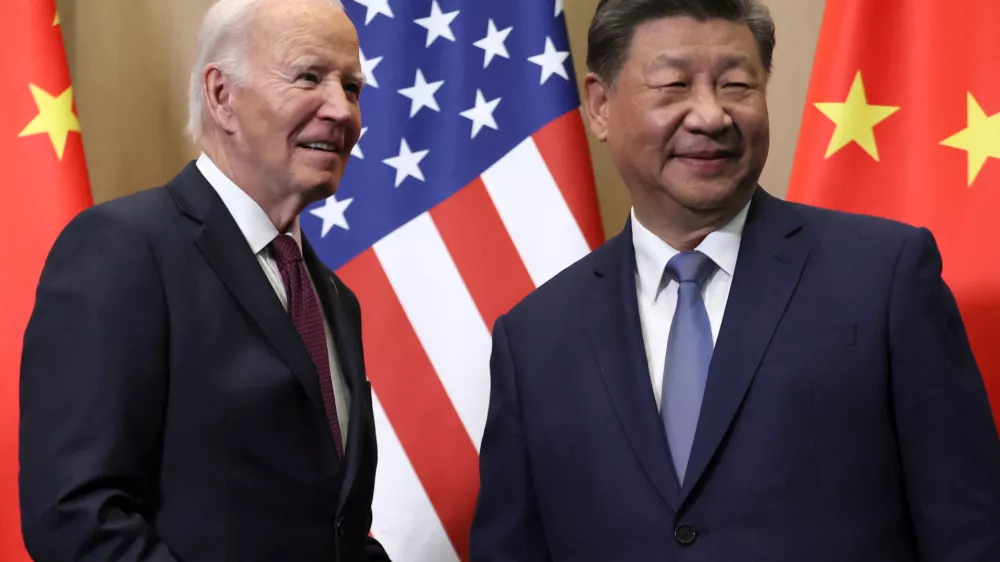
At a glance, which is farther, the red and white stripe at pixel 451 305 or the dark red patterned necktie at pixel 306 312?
the red and white stripe at pixel 451 305

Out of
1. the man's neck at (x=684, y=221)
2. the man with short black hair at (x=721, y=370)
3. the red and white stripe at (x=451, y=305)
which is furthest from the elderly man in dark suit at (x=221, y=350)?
the red and white stripe at (x=451, y=305)

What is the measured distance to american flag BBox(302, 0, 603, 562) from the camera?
8.16ft

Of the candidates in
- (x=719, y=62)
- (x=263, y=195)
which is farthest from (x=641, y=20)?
(x=263, y=195)

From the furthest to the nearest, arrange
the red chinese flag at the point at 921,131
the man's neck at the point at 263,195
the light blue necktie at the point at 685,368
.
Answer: the red chinese flag at the point at 921,131 < the man's neck at the point at 263,195 < the light blue necktie at the point at 685,368

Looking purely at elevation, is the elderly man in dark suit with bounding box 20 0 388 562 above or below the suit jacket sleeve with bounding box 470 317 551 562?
above

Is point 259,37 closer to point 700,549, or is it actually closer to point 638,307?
point 638,307

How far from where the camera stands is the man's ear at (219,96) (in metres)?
1.76

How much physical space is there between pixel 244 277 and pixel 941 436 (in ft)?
3.28

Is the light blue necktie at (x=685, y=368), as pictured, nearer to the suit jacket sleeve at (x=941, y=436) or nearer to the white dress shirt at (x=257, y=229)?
the suit jacket sleeve at (x=941, y=436)

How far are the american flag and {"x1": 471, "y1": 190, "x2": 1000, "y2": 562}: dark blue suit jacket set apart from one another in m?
0.76

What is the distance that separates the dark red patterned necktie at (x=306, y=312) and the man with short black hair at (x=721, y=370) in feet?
0.95

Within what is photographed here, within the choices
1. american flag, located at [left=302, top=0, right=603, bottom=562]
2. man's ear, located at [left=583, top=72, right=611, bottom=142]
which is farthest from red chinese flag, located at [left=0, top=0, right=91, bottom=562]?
man's ear, located at [left=583, top=72, right=611, bottom=142]

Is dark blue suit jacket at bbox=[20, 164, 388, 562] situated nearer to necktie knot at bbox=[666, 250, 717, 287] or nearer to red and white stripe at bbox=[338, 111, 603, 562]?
necktie knot at bbox=[666, 250, 717, 287]

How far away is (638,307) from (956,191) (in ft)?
2.69
